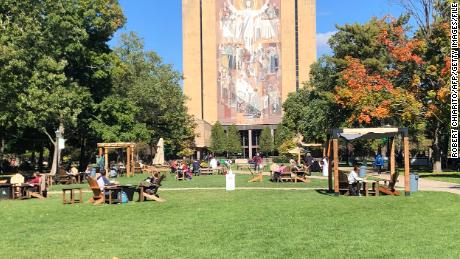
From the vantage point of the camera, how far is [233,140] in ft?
359

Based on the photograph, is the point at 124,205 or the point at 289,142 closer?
the point at 124,205

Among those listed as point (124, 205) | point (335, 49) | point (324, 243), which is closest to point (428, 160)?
point (335, 49)

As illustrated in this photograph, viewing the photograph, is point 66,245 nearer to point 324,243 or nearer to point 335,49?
point 324,243

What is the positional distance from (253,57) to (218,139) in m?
19.2

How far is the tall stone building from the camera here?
113 m

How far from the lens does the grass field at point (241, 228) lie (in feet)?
28.8

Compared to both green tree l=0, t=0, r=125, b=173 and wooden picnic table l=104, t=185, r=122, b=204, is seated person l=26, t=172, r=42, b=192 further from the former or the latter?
green tree l=0, t=0, r=125, b=173

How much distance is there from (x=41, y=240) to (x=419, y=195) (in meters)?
12.8

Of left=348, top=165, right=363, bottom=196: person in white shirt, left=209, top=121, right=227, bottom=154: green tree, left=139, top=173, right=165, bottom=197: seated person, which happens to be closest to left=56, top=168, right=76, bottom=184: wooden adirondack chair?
left=139, top=173, right=165, bottom=197: seated person

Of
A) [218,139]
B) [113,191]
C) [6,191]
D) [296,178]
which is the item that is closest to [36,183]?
[6,191]

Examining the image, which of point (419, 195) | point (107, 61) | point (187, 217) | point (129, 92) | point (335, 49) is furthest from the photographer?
point (129, 92)

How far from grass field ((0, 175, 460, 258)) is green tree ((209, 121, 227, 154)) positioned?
90.0 m

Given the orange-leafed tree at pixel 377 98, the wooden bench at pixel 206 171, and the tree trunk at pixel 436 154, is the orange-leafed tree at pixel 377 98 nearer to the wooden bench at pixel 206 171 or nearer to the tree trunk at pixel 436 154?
the tree trunk at pixel 436 154

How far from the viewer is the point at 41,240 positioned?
1021 cm
